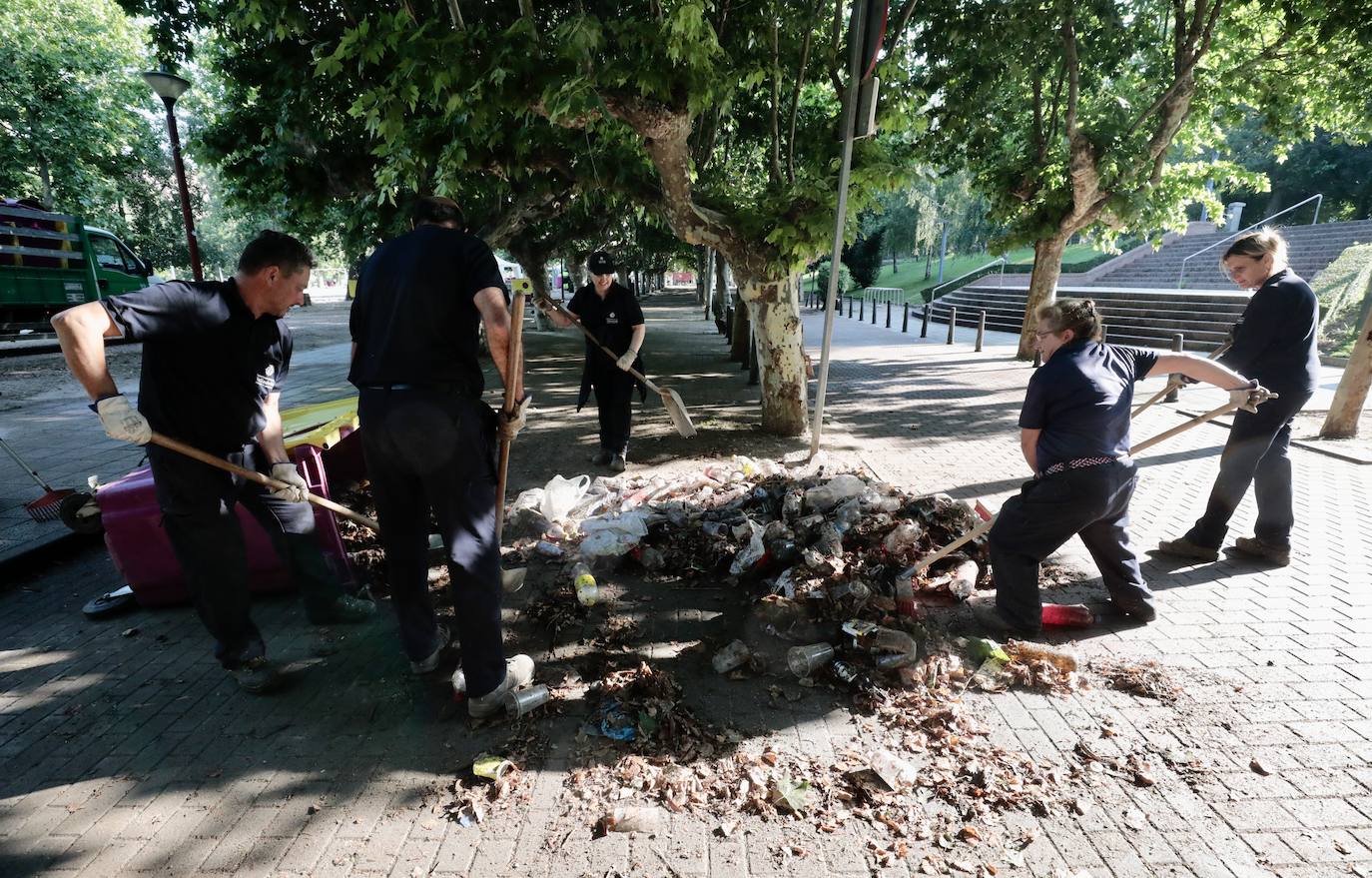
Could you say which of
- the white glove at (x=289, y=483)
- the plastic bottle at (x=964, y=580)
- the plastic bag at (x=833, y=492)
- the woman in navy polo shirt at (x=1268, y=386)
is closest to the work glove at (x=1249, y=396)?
the woman in navy polo shirt at (x=1268, y=386)

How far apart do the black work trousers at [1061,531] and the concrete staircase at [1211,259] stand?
779 inches

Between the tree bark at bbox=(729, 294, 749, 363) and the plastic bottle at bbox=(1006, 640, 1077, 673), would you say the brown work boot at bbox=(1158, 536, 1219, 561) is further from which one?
the tree bark at bbox=(729, 294, 749, 363)

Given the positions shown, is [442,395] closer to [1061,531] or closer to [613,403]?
[1061,531]

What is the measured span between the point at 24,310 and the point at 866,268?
123ft

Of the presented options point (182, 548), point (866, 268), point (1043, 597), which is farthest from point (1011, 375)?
point (866, 268)

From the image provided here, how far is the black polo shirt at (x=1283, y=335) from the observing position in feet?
12.1

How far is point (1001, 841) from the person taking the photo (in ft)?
7.02

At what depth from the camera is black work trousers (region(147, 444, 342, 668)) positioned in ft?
9.12

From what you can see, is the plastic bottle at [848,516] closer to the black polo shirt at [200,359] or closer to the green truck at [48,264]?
the black polo shirt at [200,359]

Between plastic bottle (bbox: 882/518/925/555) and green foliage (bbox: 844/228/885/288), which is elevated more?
green foliage (bbox: 844/228/885/288)

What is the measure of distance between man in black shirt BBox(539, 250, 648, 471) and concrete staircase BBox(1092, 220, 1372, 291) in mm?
19819

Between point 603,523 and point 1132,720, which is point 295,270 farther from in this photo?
point 1132,720

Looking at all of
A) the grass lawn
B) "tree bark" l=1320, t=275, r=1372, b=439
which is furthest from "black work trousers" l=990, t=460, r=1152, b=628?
the grass lawn

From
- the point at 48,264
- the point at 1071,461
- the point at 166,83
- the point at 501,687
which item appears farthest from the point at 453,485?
the point at 48,264
